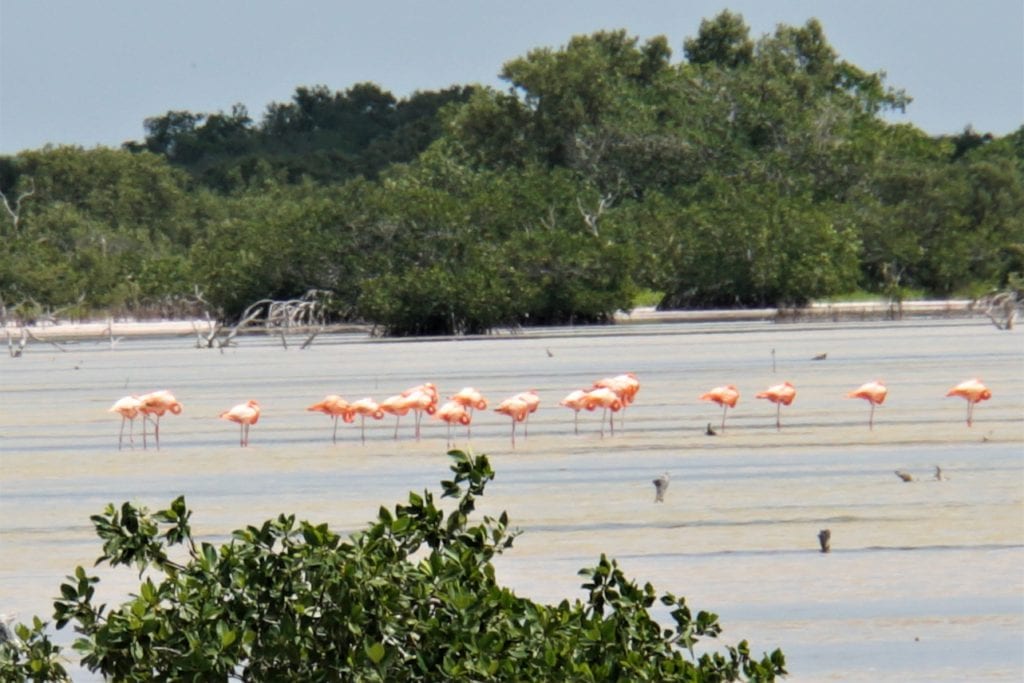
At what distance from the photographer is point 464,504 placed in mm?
4750

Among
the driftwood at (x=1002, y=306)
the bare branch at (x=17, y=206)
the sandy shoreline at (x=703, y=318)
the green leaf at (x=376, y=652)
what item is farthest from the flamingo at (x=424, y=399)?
the bare branch at (x=17, y=206)

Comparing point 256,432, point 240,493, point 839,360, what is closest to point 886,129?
point 839,360

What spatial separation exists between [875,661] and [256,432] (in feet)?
38.9

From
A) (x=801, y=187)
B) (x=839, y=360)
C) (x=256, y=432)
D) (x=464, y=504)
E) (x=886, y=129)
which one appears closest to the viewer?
(x=464, y=504)

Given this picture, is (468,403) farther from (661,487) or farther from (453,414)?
(661,487)

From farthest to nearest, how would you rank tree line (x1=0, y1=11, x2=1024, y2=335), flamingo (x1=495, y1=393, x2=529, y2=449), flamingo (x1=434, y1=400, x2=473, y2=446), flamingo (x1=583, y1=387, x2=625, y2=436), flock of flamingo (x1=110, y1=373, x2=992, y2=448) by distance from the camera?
1. tree line (x1=0, y1=11, x2=1024, y2=335)
2. flamingo (x1=583, y1=387, x2=625, y2=436)
3. flock of flamingo (x1=110, y1=373, x2=992, y2=448)
4. flamingo (x1=495, y1=393, x2=529, y2=449)
5. flamingo (x1=434, y1=400, x2=473, y2=446)

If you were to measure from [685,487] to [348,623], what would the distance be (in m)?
8.96

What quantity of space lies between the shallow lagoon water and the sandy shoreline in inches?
711

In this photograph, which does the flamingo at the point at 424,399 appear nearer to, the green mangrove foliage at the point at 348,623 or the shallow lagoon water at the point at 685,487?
the shallow lagoon water at the point at 685,487

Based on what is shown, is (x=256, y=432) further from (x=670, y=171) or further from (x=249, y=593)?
(x=670, y=171)

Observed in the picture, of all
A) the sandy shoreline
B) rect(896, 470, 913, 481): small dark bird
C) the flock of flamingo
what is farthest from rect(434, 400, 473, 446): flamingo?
the sandy shoreline

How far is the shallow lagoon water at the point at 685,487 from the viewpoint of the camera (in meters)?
8.56

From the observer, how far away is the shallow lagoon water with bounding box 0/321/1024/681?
28.1 feet

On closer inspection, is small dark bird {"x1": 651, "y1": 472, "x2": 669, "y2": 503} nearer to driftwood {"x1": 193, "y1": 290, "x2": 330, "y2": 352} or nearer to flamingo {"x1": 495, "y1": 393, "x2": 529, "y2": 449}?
flamingo {"x1": 495, "y1": 393, "x2": 529, "y2": 449}
